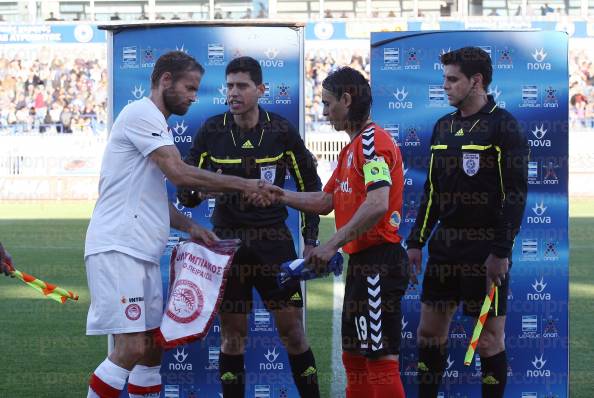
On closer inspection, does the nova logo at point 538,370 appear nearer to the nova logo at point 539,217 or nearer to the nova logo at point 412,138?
the nova logo at point 539,217

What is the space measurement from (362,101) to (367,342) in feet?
4.02

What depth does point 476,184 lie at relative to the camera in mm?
5461

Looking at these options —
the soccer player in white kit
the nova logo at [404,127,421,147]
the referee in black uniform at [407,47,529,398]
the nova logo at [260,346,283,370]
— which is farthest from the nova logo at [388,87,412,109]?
the nova logo at [260,346,283,370]

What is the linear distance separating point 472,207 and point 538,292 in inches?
42.7

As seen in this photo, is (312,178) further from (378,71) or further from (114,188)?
(114,188)

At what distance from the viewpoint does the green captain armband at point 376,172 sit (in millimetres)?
4656

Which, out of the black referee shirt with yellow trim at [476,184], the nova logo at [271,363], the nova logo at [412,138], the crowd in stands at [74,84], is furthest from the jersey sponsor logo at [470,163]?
the crowd in stands at [74,84]

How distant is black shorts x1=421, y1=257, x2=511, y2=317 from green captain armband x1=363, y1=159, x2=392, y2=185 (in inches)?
45.2

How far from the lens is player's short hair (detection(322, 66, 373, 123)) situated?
480cm

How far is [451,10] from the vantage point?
32250mm

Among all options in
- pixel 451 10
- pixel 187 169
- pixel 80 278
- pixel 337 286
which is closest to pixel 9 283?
pixel 80 278

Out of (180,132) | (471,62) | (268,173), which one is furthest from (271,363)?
(471,62)

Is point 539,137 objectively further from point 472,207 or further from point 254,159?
point 254,159

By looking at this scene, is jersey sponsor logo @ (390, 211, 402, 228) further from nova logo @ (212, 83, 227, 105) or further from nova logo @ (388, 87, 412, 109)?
nova logo @ (212, 83, 227, 105)
